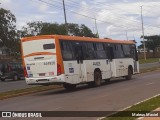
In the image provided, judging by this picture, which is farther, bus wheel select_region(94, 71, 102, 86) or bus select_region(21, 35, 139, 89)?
bus wheel select_region(94, 71, 102, 86)

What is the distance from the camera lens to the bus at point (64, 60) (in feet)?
73.8

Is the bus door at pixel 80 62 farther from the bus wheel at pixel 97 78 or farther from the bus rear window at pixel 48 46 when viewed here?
the bus rear window at pixel 48 46

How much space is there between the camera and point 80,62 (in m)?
24.4

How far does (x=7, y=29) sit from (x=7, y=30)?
0.51ft

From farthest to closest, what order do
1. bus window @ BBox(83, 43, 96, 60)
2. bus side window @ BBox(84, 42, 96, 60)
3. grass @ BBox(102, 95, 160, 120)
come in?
bus side window @ BBox(84, 42, 96, 60) < bus window @ BBox(83, 43, 96, 60) < grass @ BBox(102, 95, 160, 120)

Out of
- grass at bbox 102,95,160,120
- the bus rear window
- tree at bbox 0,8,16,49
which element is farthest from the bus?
tree at bbox 0,8,16,49

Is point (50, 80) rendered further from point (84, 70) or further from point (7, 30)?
point (7, 30)

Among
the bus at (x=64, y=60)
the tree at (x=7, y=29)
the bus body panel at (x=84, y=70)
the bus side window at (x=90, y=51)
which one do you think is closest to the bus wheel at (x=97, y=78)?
the bus at (x=64, y=60)

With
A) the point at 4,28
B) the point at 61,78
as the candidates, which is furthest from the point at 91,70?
the point at 4,28

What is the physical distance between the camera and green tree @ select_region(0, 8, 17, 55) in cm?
6838

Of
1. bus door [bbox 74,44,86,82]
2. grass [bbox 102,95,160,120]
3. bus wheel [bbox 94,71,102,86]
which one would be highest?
bus door [bbox 74,44,86,82]

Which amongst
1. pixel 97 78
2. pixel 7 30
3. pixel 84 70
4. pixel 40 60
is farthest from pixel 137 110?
pixel 7 30

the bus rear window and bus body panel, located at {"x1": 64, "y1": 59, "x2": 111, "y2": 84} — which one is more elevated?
the bus rear window

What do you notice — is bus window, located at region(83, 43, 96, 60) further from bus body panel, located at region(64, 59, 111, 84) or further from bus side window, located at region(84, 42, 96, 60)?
bus body panel, located at region(64, 59, 111, 84)
